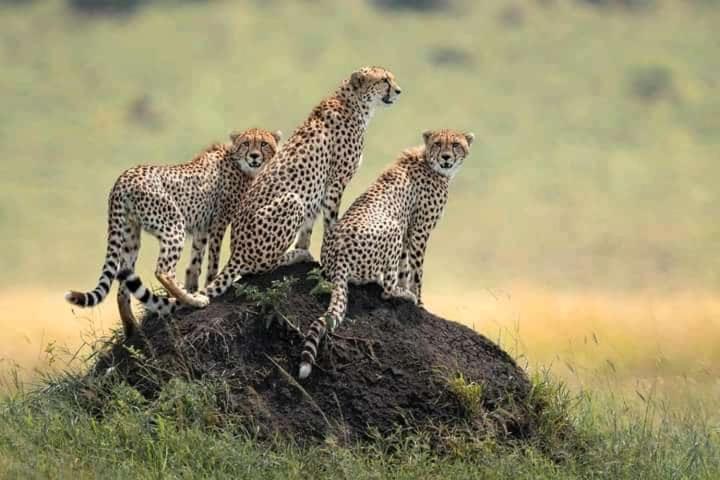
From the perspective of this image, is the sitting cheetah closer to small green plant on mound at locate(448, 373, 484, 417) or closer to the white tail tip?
the white tail tip

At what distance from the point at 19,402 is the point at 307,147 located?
1.78m

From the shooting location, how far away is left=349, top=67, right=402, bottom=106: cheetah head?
7691 millimetres

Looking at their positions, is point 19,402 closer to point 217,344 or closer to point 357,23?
point 217,344

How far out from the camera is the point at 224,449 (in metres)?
6.35

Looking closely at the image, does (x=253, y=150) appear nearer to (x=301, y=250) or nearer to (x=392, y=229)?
(x=301, y=250)

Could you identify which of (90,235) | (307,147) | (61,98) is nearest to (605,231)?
(90,235)

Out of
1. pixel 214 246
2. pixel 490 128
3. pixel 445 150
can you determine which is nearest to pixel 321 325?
pixel 214 246

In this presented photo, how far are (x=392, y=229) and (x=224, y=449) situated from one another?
1407mm

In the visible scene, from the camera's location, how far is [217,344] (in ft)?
22.4

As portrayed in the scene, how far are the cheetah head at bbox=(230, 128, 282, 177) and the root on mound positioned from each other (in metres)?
0.73

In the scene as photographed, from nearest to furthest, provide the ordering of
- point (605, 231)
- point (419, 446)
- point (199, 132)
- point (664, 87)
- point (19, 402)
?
point (419, 446), point (19, 402), point (605, 231), point (199, 132), point (664, 87)

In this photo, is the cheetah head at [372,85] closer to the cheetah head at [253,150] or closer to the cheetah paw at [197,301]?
the cheetah head at [253,150]

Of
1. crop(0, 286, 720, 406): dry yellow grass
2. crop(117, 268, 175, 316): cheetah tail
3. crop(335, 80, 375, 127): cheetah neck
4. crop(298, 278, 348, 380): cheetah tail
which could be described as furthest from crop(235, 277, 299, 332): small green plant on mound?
crop(0, 286, 720, 406): dry yellow grass

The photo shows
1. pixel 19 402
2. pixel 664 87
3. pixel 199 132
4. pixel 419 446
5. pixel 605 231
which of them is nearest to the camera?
pixel 419 446
